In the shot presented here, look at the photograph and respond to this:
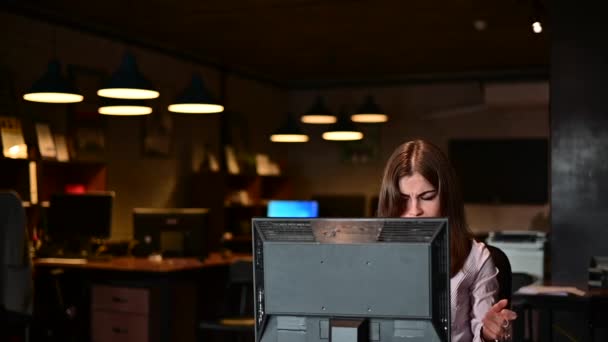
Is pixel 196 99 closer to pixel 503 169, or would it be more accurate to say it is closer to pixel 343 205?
pixel 343 205

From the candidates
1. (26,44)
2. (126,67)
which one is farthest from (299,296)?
(26,44)

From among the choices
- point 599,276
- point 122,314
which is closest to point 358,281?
point 599,276

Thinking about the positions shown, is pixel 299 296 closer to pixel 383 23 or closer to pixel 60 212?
pixel 60 212

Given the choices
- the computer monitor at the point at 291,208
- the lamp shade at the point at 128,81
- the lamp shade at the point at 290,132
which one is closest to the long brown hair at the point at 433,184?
the lamp shade at the point at 128,81

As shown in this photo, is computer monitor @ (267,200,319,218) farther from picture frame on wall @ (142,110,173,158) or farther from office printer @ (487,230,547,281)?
office printer @ (487,230,547,281)

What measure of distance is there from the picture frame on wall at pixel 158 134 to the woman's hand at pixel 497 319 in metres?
7.32

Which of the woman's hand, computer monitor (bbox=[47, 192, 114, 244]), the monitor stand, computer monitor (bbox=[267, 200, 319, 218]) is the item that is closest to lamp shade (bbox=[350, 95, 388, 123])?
computer monitor (bbox=[267, 200, 319, 218])

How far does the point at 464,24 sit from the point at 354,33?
1.18 metres

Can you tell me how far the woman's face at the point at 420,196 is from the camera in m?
2.46

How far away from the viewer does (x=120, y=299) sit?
6699 mm

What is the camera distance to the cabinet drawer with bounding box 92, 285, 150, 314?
6.58 metres

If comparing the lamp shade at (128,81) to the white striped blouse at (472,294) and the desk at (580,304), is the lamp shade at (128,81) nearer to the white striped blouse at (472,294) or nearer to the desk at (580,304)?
the desk at (580,304)

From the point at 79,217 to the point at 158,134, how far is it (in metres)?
2.36

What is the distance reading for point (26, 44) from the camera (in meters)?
7.54
